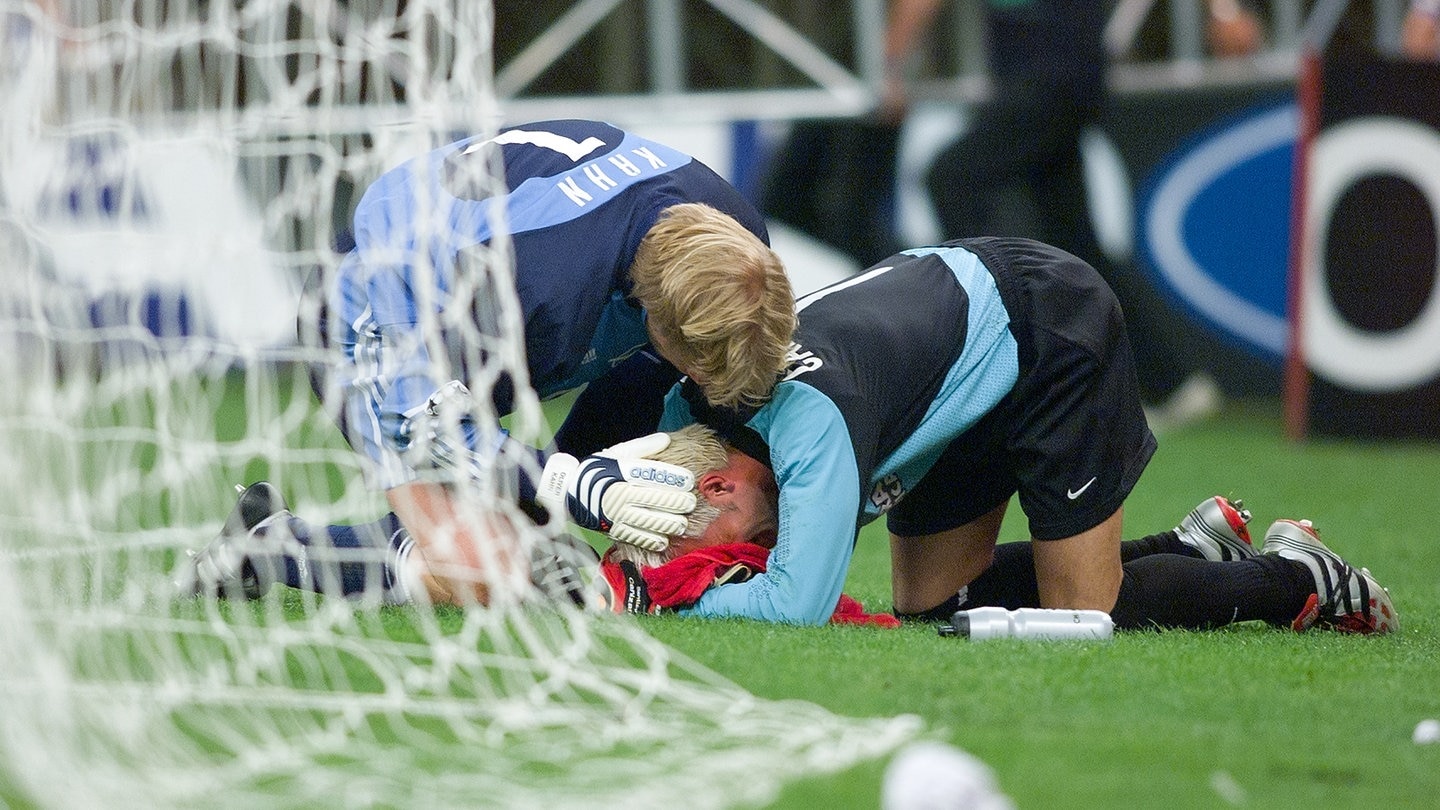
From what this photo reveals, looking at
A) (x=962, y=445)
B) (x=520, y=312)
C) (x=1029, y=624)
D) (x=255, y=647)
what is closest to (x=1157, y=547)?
(x=962, y=445)

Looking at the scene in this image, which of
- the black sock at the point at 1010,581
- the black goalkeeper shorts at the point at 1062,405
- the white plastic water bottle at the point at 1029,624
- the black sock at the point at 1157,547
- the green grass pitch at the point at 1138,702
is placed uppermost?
the black goalkeeper shorts at the point at 1062,405

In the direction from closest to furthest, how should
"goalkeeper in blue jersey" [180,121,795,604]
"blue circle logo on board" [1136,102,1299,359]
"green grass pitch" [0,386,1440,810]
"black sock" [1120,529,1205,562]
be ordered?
"green grass pitch" [0,386,1440,810] < "goalkeeper in blue jersey" [180,121,795,604] < "black sock" [1120,529,1205,562] < "blue circle logo on board" [1136,102,1299,359]

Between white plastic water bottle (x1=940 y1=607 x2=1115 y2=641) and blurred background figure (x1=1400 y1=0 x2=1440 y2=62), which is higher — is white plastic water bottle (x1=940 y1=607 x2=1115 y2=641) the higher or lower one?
the lower one

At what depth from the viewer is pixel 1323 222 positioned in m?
6.37

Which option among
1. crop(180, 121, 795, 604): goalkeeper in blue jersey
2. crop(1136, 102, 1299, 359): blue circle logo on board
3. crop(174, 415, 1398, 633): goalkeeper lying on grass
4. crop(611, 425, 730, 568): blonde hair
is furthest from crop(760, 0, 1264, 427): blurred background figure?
crop(611, 425, 730, 568): blonde hair

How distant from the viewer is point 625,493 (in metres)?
2.98

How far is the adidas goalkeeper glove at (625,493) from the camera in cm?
298

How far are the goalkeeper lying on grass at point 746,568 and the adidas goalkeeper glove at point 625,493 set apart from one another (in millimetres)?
46

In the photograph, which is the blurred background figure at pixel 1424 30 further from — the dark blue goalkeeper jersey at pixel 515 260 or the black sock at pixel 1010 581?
the dark blue goalkeeper jersey at pixel 515 260

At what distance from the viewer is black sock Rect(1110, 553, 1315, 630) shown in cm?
328

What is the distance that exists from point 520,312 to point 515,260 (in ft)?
0.32

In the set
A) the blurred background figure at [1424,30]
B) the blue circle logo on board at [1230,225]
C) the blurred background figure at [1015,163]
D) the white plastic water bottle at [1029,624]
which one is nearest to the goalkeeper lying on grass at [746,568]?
the white plastic water bottle at [1029,624]

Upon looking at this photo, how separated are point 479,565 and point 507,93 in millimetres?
5815

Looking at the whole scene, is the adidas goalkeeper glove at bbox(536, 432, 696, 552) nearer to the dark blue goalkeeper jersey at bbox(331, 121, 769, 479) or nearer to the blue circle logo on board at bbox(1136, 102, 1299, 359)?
the dark blue goalkeeper jersey at bbox(331, 121, 769, 479)
